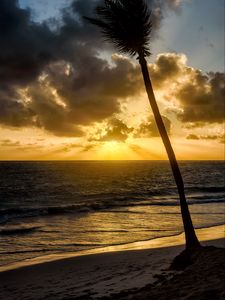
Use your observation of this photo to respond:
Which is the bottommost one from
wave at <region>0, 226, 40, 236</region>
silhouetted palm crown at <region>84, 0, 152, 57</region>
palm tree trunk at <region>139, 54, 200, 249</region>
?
wave at <region>0, 226, 40, 236</region>

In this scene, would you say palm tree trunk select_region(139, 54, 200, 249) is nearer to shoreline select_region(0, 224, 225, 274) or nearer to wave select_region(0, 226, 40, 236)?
shoreline select_region(0, 224, 225, 274)

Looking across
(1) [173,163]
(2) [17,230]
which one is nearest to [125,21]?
(1) [173,163]

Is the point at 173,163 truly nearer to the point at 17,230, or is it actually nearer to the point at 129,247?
the point at 129,247

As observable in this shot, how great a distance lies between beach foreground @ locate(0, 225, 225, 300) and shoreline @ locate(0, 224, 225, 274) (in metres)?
0.05

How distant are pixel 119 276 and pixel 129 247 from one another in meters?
5.97

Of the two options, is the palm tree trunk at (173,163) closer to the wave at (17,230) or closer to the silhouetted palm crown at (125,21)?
the silhouetted palm crown at (125,21)

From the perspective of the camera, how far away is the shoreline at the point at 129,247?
17016mm

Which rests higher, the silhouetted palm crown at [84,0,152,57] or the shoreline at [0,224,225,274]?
the silhouetted palm crown at [84,0,152,57]

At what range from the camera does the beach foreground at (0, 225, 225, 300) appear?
1038 cm

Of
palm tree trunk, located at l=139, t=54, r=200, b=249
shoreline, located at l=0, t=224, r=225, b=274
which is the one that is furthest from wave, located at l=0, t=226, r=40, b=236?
palm tree trunk, located at l=139, t=54, r=200, b=249

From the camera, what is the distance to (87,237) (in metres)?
23.2

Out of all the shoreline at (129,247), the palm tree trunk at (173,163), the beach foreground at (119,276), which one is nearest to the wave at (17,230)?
the shoreline at (129,247)

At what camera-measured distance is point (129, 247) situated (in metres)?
19.9

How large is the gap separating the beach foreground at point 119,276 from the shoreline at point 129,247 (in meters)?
0.05
